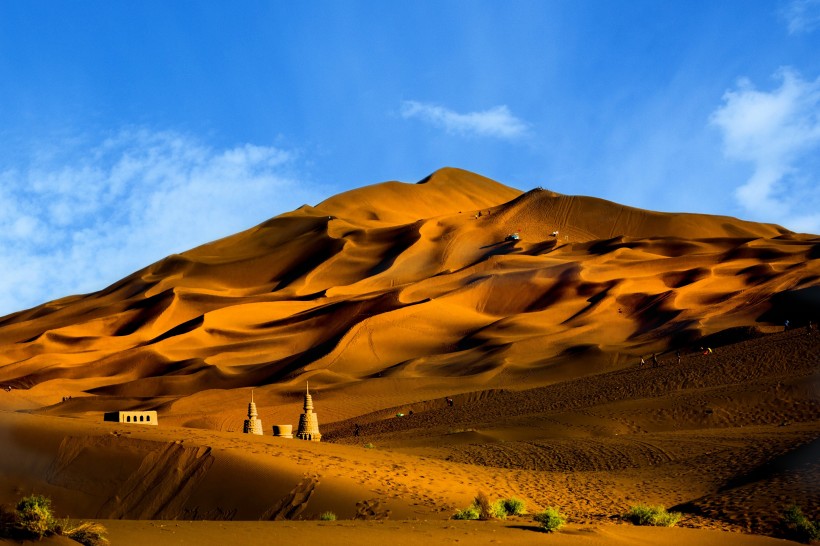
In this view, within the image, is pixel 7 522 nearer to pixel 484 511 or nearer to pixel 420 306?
pixel 484 511

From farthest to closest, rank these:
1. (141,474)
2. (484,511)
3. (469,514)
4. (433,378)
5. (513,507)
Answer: (433,378), (141,474), (513,507), (469,514), (484,511)

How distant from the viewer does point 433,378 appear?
1977 inches

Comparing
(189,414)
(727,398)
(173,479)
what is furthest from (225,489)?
(189,414)

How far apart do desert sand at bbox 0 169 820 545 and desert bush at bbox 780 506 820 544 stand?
425mm

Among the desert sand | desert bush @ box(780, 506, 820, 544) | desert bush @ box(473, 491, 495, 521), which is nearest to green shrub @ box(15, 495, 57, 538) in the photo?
the desert sand

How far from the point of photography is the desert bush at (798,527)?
15.0m

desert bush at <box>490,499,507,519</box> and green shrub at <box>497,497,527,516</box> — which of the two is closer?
desert bush at <box>490,499,507,519</box>

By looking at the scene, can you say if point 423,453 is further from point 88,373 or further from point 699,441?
point 88,373

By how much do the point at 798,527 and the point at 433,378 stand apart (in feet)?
116

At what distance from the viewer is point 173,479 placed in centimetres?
1905

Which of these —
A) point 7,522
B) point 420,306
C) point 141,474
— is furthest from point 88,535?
point 420,306

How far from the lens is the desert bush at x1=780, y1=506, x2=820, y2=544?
15.0m

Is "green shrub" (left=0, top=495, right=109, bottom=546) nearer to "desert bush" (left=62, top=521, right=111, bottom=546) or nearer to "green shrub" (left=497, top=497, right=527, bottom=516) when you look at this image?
"desert bush" (left=62, top=521, right=111, bottom=546)

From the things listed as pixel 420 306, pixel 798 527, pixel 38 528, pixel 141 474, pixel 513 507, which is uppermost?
pixel 420 306
